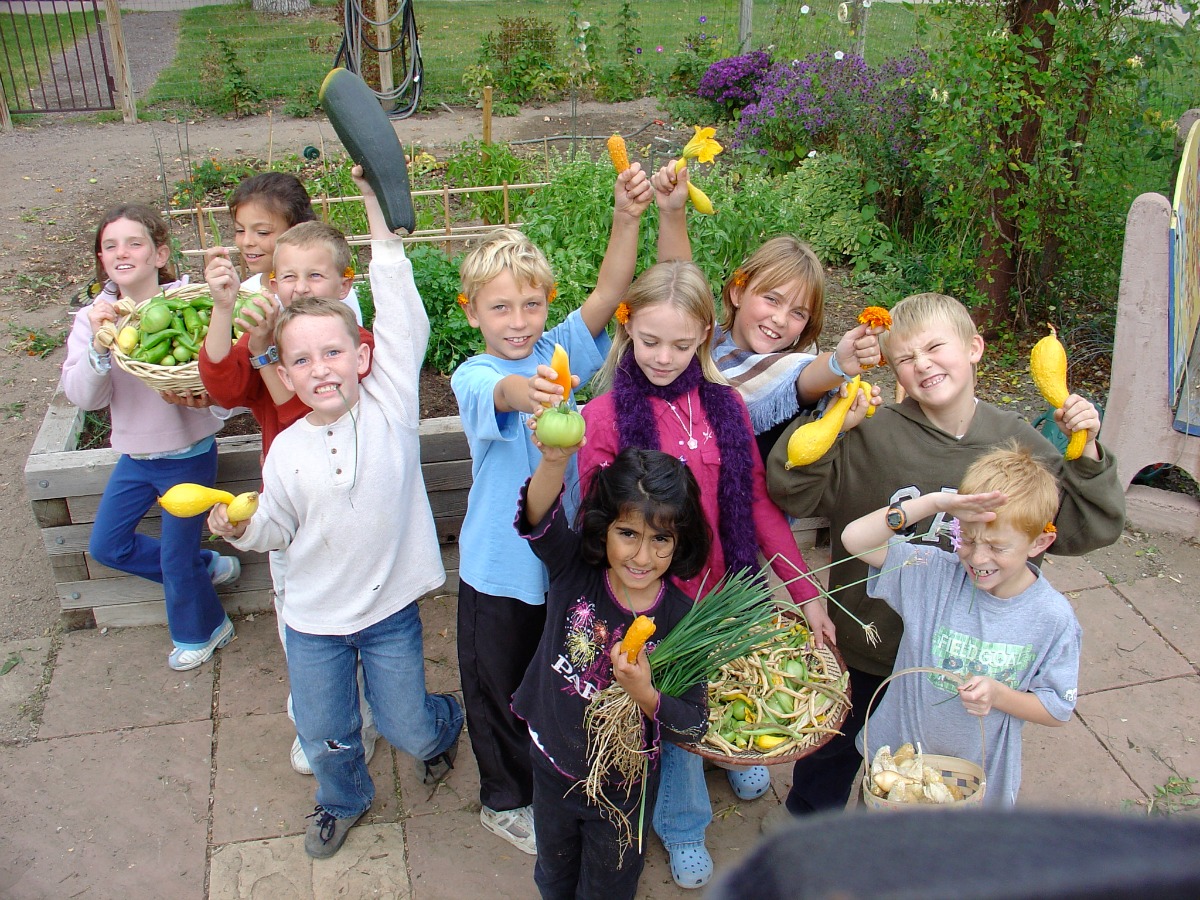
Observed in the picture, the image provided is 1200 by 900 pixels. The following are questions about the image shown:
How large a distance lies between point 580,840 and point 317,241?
2001mm

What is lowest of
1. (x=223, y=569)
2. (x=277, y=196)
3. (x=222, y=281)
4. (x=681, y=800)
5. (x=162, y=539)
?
(x=681, y=800)

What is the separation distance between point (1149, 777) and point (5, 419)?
5824mm

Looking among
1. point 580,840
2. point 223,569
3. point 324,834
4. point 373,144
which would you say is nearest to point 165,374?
point 373,144

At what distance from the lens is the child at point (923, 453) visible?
2.51 meters

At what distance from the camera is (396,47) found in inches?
453

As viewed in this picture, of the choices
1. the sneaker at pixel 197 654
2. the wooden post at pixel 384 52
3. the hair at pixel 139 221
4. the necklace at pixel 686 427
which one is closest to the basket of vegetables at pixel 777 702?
the necklace at pixel 686 427

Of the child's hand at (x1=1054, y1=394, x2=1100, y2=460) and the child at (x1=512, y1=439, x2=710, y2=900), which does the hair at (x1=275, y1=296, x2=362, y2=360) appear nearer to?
the child at (x1=512, y1=439, x2=710, y2=900)

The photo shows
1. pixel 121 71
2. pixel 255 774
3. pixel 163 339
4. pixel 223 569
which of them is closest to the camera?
pixel 163 339

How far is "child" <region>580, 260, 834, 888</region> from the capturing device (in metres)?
2.63

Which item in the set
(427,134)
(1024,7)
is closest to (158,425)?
(1024,7)

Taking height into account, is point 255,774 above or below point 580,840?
below

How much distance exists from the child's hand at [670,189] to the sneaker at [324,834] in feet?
7.36

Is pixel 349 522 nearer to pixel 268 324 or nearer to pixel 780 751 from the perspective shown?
pixel 268 324

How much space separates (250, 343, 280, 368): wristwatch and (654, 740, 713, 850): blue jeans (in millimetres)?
1626
